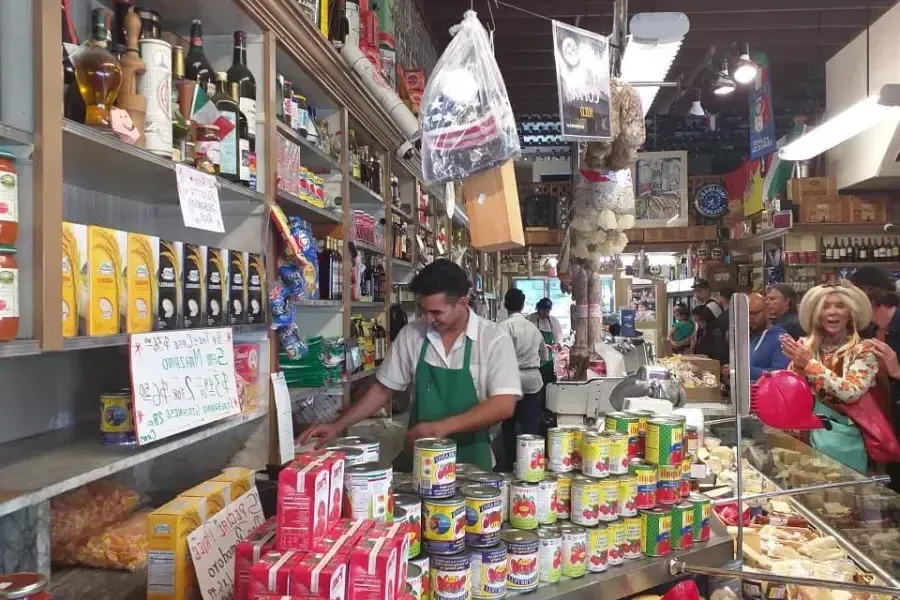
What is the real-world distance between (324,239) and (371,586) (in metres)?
2.11

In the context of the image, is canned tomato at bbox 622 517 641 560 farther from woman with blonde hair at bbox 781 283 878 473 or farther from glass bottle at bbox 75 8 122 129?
woman with blonde hair at bbox 781 283 878 473

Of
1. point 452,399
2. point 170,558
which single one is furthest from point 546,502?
point 452,399

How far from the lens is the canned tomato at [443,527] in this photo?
1734mm

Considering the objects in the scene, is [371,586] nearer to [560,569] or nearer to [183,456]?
[560,569]

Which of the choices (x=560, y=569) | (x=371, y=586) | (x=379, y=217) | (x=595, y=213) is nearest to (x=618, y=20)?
(x=595, y=213)

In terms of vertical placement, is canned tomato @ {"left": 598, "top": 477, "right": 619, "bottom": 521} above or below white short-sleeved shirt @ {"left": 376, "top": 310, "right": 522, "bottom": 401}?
below

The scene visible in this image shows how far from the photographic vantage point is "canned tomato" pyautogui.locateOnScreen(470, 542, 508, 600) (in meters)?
1.78

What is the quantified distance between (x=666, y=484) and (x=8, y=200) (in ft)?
6.31

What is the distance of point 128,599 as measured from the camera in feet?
5.52

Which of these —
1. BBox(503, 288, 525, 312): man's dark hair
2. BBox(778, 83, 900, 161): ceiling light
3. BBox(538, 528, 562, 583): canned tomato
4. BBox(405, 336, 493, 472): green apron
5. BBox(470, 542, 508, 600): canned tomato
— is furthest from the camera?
BBox(503, 288, 525, 312): man's dark hair

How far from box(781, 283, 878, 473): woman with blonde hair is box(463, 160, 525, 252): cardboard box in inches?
85.8

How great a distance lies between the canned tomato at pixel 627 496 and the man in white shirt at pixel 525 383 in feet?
10.9

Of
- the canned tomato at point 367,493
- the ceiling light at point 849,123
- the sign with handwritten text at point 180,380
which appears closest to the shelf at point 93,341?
the sign with handwritten text at point 180,380

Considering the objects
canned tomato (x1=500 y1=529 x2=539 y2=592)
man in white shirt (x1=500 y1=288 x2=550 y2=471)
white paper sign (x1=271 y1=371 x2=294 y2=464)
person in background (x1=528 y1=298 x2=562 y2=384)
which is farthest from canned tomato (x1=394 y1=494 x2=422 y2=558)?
person in background (x1=528 y1=298 x2=562 y2=384)
